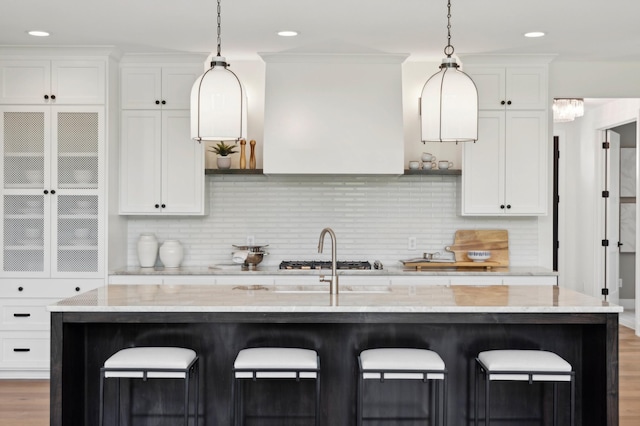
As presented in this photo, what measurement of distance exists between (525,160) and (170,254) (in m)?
3.07

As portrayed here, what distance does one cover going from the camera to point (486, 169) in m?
5.88

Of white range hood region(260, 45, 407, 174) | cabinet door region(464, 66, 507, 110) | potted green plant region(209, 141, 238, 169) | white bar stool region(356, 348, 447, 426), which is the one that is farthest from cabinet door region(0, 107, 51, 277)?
cabinet door region(464, 66, 507, 110)

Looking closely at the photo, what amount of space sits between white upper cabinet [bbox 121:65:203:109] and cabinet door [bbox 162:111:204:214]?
11 cm

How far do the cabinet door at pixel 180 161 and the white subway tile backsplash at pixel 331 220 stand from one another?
36 cm

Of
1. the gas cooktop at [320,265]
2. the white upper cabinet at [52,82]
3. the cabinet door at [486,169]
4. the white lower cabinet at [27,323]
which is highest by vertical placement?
the white upper cabinet at [52,82]

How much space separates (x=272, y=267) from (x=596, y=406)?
10.4 ft

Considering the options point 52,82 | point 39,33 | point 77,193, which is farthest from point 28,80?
point 77,193

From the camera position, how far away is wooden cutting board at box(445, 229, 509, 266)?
6.14 m

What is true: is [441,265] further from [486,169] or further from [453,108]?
[453,108]

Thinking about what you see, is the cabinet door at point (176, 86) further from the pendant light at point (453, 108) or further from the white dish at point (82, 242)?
the pendant light at point (453, 108)

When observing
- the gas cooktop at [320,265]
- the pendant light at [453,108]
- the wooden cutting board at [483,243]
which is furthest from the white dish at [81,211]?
the pendant light at [453,108]

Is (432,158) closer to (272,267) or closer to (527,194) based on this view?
(527,194)

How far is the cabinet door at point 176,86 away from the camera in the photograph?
5.84 m

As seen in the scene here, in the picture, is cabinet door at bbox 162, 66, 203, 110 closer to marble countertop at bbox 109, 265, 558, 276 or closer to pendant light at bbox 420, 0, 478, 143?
marble countertop at bbox 109, 265, 558, 276
